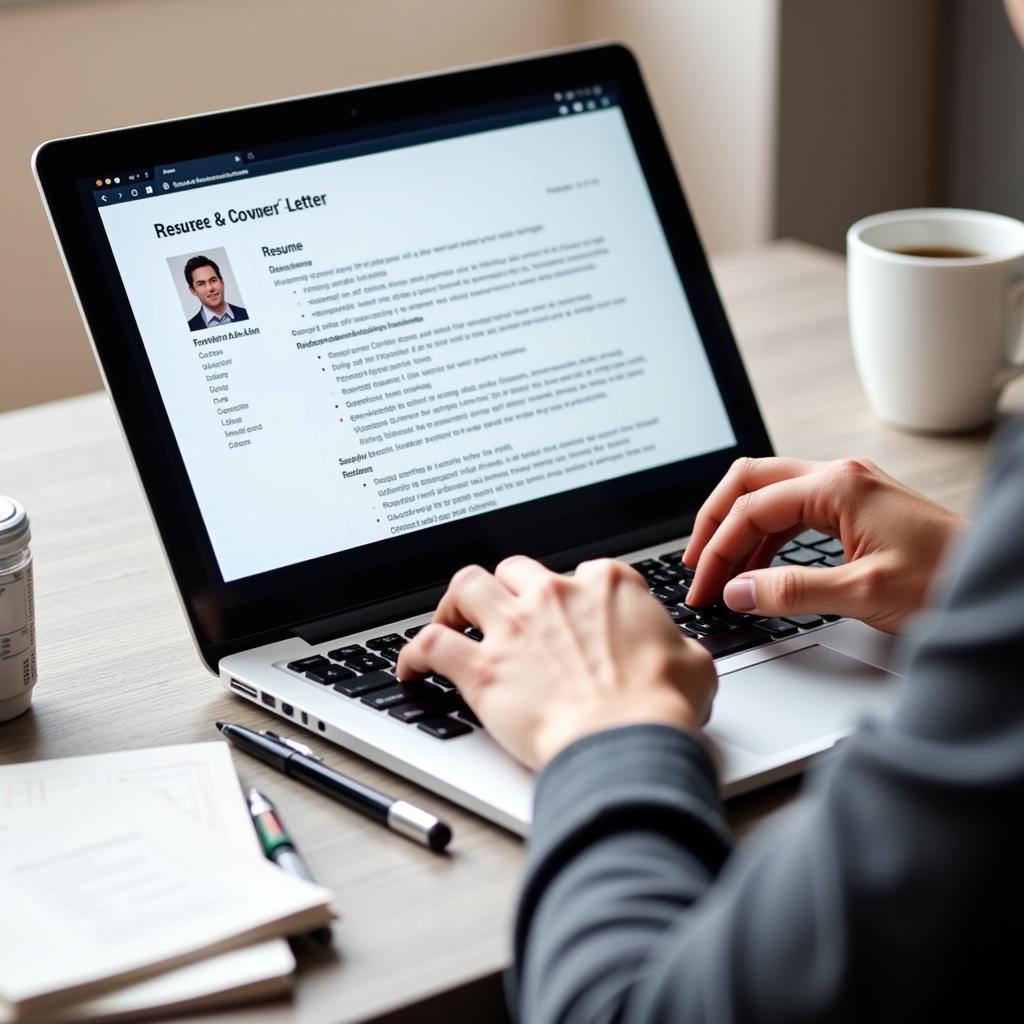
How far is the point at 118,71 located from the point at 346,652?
1857 mm

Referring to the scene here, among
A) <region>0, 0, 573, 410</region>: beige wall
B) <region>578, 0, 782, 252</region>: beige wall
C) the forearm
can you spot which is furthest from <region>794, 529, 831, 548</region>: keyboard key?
<region>0, 0, 573, 410</region>: beige wall

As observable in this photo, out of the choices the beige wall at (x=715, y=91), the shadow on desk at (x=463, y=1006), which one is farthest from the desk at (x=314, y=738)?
the beige wall at (x=715, y=91)

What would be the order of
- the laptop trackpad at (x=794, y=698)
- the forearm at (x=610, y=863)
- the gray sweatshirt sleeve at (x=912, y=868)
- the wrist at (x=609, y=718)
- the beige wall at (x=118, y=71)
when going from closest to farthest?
the gray sweatshirt sleeve at (x=912, y=868) < the forearm at (x=610, y=863) < the wrist at (x=609, y=718) < the laptop trackpad at (x=794, y=698) < the beige wall at (x=118, y=71)

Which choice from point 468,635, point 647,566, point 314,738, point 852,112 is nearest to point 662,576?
point 647,566

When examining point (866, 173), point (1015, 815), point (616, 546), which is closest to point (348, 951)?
point (1015, 815)

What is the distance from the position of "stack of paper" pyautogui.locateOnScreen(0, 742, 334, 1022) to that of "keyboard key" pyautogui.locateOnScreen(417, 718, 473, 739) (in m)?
0.10

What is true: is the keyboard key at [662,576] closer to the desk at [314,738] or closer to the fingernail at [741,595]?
the fingernail at [741,595]

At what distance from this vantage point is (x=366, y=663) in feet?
2.67

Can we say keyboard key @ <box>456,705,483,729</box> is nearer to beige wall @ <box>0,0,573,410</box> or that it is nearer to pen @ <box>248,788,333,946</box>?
pen @ <box>248,788,333,946</box>

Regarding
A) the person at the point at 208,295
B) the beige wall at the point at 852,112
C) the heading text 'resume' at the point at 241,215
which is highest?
the heading text 'resume' at the point at 241,215

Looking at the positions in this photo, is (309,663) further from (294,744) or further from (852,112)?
(852,112)

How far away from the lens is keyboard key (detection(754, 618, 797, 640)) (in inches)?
32.6

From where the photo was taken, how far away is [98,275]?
33.1 inches

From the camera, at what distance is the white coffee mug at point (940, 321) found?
1128 millimetres
